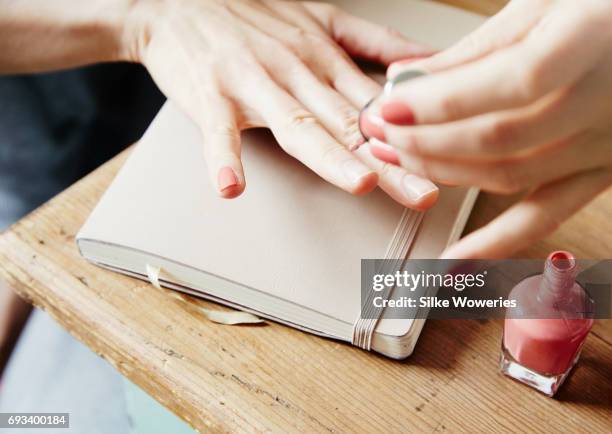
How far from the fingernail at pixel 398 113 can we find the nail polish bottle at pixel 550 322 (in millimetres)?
195

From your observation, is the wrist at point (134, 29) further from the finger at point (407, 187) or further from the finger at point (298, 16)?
the finger at point (407, 187)

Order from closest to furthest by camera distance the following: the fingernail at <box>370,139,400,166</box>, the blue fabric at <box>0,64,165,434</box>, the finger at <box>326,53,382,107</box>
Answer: the fingernail at <box>370,139,400,166</box> → the finger at <box>326,53,382,107</box> → the blue fabric at <box>0,64,165,434</box>

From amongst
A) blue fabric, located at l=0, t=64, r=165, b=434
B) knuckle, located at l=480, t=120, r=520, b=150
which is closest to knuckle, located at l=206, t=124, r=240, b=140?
knuckle, located at l=480, t=120, r=520, b=150

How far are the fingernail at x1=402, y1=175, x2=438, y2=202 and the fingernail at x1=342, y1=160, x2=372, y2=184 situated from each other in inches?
1.5

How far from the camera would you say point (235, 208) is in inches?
24.7

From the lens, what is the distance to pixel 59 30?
824 mm

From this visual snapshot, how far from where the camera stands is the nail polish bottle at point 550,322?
20.2 inches

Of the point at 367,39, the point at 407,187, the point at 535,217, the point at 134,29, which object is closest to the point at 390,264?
the point at 407,187

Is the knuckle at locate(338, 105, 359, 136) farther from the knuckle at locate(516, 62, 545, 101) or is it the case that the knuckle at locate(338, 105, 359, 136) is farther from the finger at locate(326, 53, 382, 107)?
the knuckle at locate(516, 62, 545, 101)

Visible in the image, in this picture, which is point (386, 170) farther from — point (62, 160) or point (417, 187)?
point (62, 160)

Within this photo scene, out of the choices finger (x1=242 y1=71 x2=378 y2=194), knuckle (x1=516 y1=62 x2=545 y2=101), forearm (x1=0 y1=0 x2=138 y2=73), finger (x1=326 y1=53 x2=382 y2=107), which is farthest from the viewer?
forearm (x1=0 y1=0 x2=138 y2=73)

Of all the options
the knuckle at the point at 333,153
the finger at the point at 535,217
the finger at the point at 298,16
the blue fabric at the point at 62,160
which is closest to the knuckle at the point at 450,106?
the finger at the point at 535,217

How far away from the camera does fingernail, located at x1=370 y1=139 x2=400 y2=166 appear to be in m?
0.46

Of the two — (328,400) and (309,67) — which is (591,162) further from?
(309,67)
